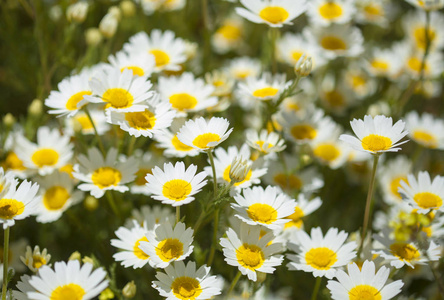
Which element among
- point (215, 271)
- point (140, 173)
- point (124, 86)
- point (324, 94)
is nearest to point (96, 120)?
point (140, 173)

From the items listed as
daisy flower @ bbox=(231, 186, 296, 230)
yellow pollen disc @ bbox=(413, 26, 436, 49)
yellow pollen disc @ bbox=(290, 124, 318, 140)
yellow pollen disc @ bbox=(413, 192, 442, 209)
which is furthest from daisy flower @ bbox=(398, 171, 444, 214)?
yellow pollen disc @ bbox=(413, 26, 436, 49)

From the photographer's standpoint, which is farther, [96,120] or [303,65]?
[96,120]

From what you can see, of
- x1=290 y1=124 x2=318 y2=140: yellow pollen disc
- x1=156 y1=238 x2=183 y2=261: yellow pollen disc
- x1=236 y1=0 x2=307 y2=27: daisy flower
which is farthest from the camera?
x1=290 y1=124 x2=318 y2=140: yellow pollen disc

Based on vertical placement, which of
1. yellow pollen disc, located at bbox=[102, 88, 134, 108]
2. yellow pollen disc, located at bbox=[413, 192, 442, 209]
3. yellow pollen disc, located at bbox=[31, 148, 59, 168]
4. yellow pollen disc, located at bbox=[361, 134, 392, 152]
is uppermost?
yellow pollen disc, located at bbox=[102, 88, 134, 108]

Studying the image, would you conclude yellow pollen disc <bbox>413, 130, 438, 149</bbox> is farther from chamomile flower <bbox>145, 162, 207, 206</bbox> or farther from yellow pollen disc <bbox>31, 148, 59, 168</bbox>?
yellow pollen disc <bbox>31, 148, 59, 168</bbox>

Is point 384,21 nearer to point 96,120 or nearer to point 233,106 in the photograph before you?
point 233,106
